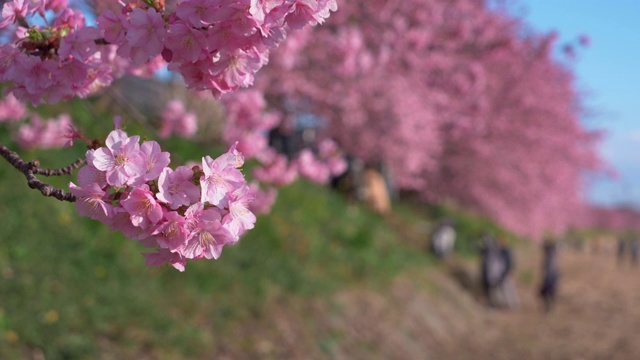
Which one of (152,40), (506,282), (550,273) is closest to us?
(152,40)

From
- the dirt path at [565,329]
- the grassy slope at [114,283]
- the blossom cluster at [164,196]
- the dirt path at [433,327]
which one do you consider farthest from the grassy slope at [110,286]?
the blossom cluster at [164,196]

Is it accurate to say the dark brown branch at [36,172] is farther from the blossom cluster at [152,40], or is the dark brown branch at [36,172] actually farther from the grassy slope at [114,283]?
the grassy slope at [114,283]

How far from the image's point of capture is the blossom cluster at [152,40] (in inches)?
74.1

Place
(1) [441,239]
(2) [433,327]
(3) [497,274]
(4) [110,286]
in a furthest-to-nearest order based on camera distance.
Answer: (1) [441,239] → (3) [497,274] → (2) [433,327] → (4) [110,286]

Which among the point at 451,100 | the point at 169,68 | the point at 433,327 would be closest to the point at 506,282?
the point at 451,100

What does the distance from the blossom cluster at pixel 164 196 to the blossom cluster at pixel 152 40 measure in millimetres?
302

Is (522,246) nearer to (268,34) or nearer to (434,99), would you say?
(434,99)

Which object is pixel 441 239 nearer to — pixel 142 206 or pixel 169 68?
pixel 169 68

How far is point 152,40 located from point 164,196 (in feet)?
1.51

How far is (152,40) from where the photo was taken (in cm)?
198

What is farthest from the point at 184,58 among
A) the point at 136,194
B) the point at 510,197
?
the point at 510,197

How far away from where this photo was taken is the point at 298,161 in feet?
27.5

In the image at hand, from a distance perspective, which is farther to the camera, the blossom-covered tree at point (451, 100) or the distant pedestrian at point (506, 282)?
the distant pedestrian at point (506, 282)

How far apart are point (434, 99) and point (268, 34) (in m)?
14.0
